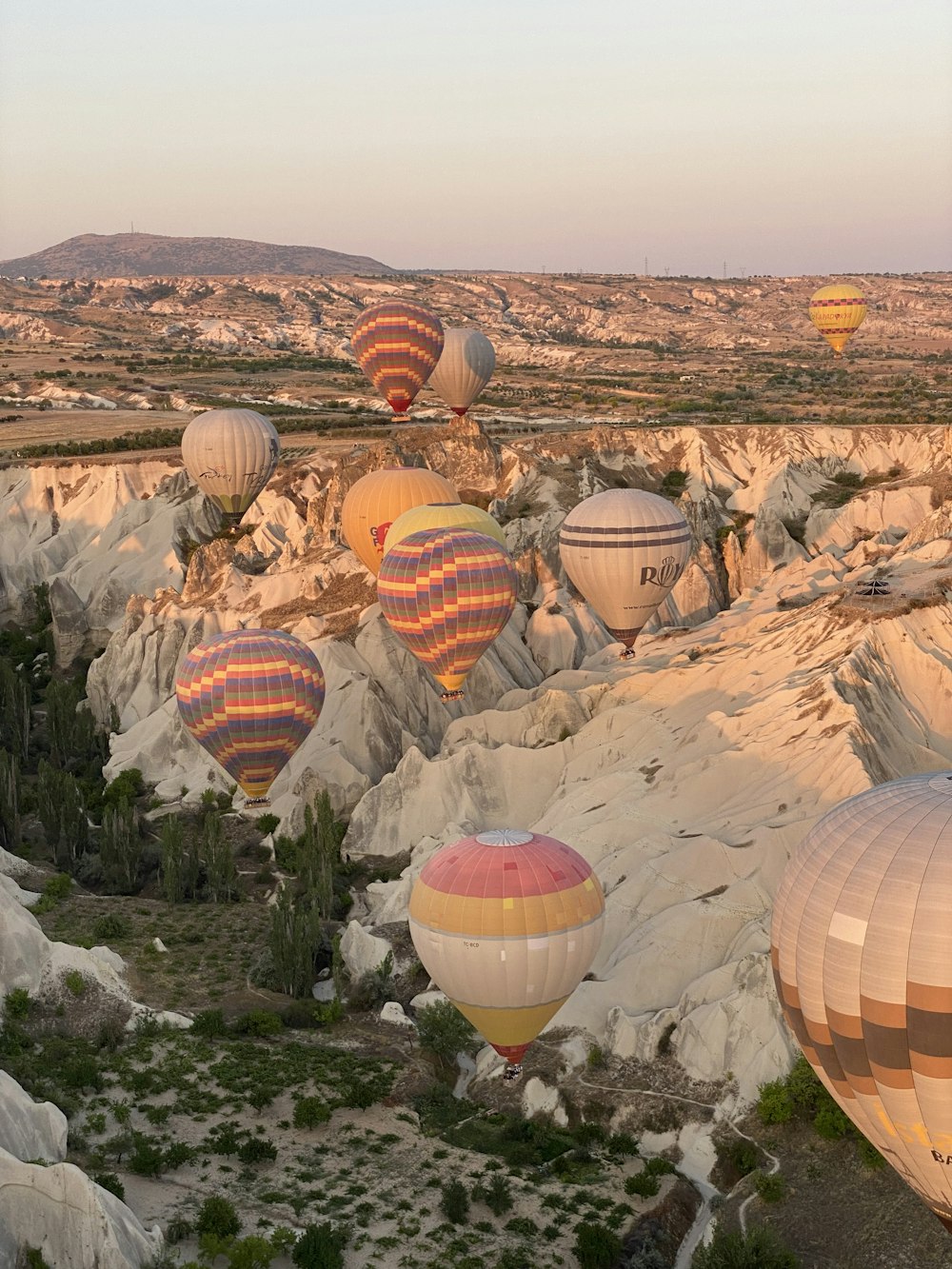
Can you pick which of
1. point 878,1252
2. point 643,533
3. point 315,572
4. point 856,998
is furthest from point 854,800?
point 315,572

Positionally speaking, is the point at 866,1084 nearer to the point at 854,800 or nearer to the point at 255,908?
the point at 854,800

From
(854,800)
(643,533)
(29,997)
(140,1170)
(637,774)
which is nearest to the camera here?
(854,800)

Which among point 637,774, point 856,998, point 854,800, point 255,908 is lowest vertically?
point 255,908

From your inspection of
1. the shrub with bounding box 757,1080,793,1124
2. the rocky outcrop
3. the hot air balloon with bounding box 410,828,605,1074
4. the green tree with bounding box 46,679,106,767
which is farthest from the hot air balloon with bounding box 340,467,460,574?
the rocky outcrop

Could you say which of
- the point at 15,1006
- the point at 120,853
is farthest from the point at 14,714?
the point at 15,1006

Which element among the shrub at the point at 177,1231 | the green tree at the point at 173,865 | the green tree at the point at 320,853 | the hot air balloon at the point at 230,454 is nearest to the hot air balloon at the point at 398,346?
the hot air balloon at the point at 230,454

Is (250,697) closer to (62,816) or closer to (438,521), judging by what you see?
(62,816)

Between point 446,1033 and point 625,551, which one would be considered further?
point 625,551
